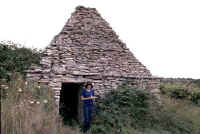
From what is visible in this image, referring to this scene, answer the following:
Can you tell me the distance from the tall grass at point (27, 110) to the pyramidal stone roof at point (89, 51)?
978 millimetres

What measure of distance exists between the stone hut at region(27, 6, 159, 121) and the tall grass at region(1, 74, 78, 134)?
0.69 m

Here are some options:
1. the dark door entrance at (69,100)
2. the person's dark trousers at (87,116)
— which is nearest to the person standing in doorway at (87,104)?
the person's dark trousers at (87,116)

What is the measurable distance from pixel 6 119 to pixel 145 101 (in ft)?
15.5

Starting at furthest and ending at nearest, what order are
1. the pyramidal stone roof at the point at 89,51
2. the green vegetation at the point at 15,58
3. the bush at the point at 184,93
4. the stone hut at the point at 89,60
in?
the bush at the point at 184,93
the pyramidal stone roof at the point at 89,51
the stone hut at the point at 89,60
the green vegetation at the point at 15,58

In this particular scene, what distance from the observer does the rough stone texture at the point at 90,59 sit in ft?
22.4

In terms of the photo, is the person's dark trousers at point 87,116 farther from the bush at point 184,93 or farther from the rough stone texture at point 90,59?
the bush at point 184,93

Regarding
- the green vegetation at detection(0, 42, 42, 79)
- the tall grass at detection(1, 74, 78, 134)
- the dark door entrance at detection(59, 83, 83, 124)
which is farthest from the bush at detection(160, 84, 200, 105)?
the green vegetation at detection(0, 42, 42, 79)

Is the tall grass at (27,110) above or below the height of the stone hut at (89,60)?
below

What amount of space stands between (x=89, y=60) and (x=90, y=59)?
0.19ft

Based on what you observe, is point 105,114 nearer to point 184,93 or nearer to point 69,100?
point 69,100

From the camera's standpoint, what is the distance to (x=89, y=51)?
757cm

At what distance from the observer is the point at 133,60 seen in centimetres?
802

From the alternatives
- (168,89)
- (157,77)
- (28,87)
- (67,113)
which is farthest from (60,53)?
(168,89)

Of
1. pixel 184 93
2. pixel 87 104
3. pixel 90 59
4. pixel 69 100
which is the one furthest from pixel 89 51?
pixel 184 93
